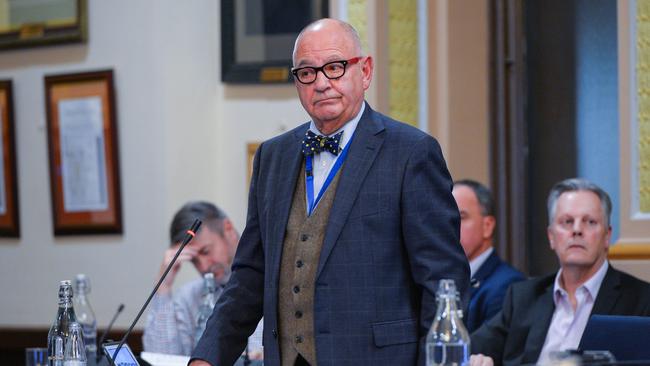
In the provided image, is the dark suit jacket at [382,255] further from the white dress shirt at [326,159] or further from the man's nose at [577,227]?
the man's nose at [577,227]

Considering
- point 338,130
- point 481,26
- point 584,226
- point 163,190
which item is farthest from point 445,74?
point 338,130

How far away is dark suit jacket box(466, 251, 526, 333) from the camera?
14.7 ft

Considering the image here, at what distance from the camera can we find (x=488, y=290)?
4.50 metres

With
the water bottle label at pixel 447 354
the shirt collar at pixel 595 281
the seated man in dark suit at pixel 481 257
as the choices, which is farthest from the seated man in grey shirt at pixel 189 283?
the water bottle label at pixel 447 354

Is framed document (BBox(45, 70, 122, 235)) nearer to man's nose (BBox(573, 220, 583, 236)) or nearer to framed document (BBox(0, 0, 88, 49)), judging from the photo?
framed document (BBox(0, 0, 88, 49))

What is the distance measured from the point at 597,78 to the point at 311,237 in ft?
8.90

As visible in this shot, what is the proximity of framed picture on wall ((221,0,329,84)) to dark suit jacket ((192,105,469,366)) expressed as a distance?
3339mm

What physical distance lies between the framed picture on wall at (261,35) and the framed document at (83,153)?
2.13ft

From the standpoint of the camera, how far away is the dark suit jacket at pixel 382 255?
265 cm

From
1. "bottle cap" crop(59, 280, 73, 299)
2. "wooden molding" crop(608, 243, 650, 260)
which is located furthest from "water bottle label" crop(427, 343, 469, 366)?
"wooden molding" crop(608, 243, 650, 260)

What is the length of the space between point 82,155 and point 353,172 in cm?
388

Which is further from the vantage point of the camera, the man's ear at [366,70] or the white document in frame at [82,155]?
the white document in frame at [82,155]

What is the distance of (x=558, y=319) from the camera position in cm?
404

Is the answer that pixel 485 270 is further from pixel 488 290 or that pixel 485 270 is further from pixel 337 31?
pixel 337 31
